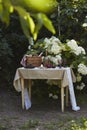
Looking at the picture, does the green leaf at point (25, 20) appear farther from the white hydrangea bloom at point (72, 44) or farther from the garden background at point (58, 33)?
the garden background at point (58, 33)

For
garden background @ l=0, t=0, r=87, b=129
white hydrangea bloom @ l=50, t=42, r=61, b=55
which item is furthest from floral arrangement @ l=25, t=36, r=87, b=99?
garden background @ l=0, t=0, r=87, b=129

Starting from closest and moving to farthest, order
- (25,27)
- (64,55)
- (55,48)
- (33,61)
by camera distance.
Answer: (25,27), (33,61), (55,48), (64,55)

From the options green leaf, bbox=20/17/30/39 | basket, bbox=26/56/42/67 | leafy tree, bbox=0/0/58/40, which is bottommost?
basket, bbox=26/56/42/67

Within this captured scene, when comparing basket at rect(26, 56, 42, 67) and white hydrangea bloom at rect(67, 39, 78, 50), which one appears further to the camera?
white hydrangea bloom at rect(67, 39, 78, 50)

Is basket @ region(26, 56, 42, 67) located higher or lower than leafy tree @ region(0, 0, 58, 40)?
lower

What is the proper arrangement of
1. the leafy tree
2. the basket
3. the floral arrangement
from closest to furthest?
the leafy tree → the basket → the floral arrangement

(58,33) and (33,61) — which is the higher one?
(58,33)

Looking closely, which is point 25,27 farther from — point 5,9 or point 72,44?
point 72,44

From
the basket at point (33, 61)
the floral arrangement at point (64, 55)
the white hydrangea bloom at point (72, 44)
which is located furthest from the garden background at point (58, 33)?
the basket at point (33, 61)

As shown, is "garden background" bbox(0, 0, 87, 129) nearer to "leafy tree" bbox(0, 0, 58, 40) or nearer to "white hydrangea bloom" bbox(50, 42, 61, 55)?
"white hydrangea bloom" bbox(50, 42, 61, 55)

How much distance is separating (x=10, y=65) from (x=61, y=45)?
185 cm

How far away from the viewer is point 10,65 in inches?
340

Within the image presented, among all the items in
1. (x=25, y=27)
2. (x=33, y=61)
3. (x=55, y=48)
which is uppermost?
(x=25, y=27)

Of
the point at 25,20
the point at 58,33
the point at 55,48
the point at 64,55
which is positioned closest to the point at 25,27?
the point at 25,20
